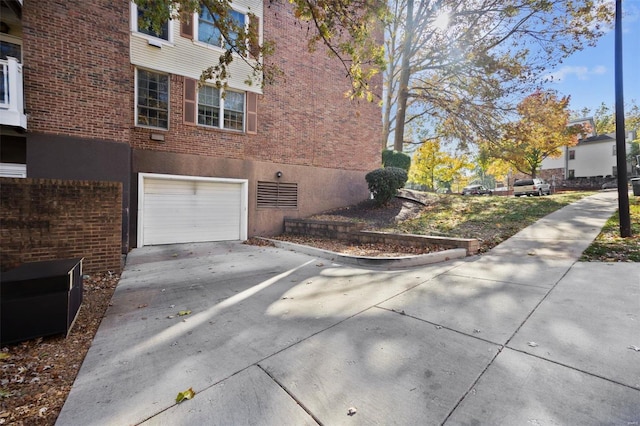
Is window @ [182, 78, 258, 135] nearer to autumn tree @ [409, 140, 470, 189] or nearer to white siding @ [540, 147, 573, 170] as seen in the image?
autumn tree @ [409, 140, 470, 189]

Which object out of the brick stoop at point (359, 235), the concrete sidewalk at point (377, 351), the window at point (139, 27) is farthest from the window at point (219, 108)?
the concrete sidewalk at point (377, 351)

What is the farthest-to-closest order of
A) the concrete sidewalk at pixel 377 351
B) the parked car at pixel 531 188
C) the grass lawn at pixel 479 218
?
the parked car at pixel 531 188 < the grass lawn at pixel 479 218 < the concrete sidewalk at pixel 377 351

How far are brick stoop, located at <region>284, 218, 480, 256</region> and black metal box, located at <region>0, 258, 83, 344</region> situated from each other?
21.5 ft

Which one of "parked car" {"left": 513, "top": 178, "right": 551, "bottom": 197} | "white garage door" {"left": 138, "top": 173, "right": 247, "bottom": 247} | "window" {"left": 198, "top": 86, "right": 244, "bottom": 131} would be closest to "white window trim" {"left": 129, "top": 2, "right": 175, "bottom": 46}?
"window" {"left": 198, "top": 86, "right": 244, "bottom": 131}

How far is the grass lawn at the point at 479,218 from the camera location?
317 inches

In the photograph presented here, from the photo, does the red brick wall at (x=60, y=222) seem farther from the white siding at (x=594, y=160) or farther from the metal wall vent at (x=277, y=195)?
the white siding at (x=594, y=160)

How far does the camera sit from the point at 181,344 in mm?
3029

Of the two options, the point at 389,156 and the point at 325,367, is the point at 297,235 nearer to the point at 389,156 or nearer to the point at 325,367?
the point at 389,156

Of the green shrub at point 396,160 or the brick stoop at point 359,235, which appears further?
the green shrub at point 396,160

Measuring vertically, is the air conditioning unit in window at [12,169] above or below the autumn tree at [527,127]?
below

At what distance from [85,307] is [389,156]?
1336cm

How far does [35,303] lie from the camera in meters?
3.08

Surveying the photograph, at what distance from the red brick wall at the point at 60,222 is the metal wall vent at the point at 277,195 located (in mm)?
5637

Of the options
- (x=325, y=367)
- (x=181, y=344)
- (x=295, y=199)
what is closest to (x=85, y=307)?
(x=181, y=344)
